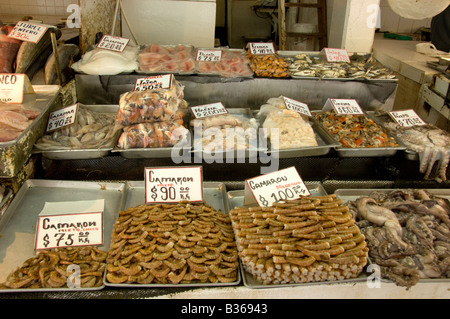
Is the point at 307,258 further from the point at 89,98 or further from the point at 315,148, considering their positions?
the point at 89,98

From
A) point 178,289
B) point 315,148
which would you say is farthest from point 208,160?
point 178,289

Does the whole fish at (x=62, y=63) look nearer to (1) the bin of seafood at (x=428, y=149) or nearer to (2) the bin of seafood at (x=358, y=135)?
(2) the bin of seafood at (x=358, y=135)

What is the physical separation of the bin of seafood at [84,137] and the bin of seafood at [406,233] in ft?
5.67

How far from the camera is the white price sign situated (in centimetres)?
247

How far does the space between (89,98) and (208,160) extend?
149cm

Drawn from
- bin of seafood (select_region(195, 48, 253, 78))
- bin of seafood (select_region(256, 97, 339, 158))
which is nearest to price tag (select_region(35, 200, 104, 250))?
bin of seafood (select_region(256, 97, 339, 158))

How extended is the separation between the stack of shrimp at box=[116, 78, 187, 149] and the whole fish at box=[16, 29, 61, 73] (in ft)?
2.95

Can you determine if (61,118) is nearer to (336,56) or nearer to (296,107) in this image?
(296,107)

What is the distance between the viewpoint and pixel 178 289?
5.48ft

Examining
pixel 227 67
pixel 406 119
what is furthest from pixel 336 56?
pixel 227 67

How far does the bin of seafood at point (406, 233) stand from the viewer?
1.78 meters

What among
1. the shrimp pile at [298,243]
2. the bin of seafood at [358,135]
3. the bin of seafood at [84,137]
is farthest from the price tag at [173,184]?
the bin of seafood at [358,135]

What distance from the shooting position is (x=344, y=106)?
3.12 meters

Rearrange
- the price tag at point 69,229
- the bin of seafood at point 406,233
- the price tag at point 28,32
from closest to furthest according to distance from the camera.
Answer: the bin of seafood at point 406,233
the price tag at point 69,229
the price tag at point 28,32
